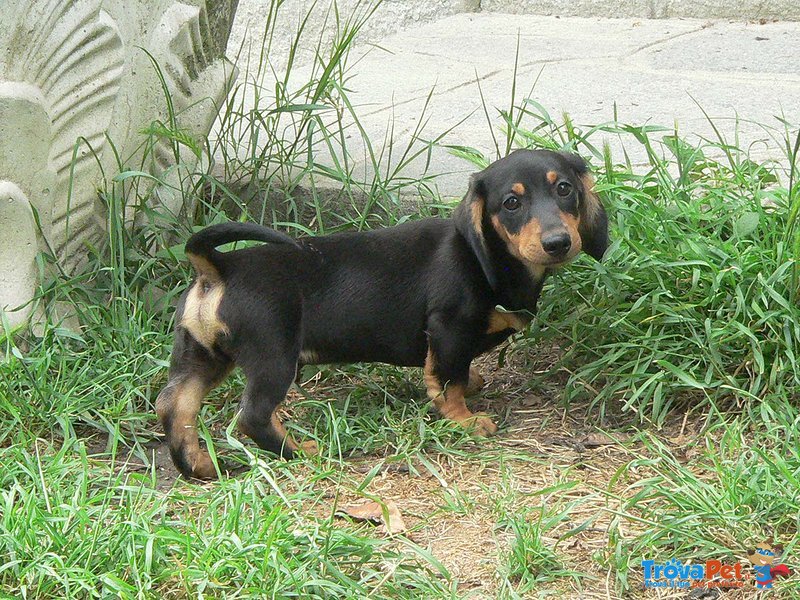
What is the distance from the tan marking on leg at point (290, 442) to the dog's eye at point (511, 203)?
101 cm

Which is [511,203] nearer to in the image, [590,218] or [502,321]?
[590,218]

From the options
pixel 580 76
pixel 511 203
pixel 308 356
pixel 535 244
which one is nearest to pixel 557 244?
pixel 535 244

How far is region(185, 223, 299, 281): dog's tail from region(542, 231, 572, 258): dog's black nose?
79cm

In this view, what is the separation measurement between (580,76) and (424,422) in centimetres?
347

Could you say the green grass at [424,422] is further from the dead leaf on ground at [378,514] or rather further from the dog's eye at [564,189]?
the dog's eye at [564,189]

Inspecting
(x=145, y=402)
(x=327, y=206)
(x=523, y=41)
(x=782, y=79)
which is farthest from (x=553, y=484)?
(x=523, y=41)

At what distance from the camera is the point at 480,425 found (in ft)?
12.6

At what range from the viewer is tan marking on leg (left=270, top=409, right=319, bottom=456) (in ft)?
11.9

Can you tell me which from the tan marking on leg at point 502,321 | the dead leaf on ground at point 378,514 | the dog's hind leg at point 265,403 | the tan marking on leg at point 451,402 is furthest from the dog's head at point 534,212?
the dead leaf on ground at point 378,514

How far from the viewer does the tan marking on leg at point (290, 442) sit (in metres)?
3.63

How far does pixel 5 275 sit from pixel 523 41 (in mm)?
4641

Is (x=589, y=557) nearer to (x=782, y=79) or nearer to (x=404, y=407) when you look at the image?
(x=404, y=407)

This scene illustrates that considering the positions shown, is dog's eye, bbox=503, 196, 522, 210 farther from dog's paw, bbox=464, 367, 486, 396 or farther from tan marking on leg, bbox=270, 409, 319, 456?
tan marking on leg, bbox=270, 409, 319, 456

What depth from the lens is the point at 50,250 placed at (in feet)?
13.7
